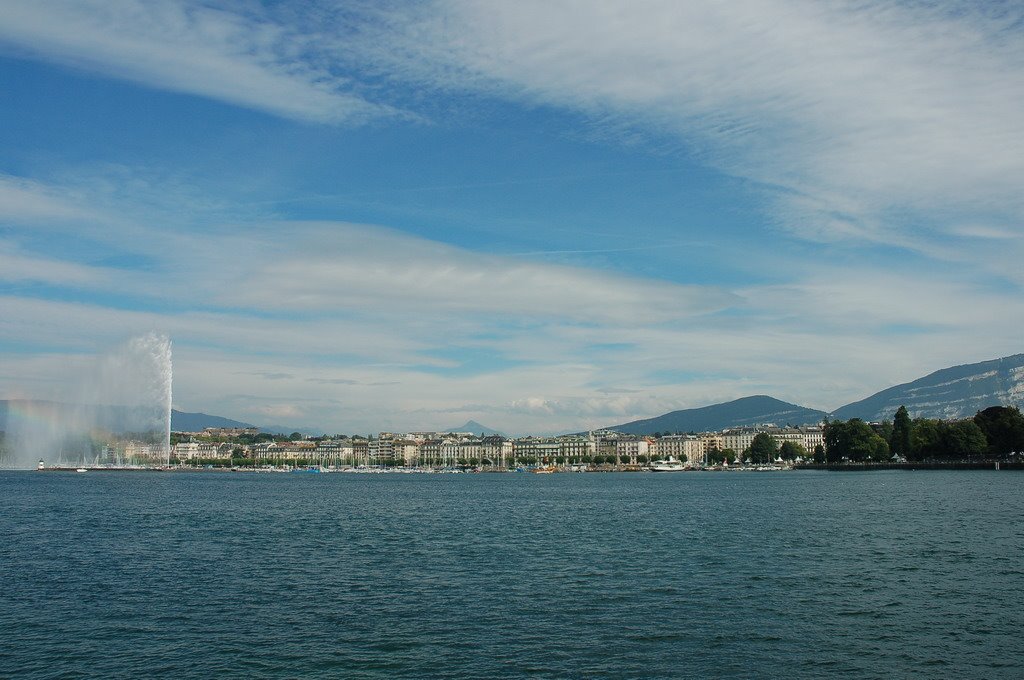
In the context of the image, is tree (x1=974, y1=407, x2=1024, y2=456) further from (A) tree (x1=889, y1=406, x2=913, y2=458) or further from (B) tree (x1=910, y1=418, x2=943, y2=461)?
(A) tree (x1=889, y1=406, x2=913, y2=458)

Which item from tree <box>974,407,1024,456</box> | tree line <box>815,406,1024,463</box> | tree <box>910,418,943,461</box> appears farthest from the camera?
tree <box>910,418,943,461</box>

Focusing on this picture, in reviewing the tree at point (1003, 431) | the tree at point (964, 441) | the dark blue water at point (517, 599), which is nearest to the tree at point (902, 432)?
the tree at point (964, 441)

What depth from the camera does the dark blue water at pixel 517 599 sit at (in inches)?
773

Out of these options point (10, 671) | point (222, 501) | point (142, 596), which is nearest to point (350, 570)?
point (142, 596)

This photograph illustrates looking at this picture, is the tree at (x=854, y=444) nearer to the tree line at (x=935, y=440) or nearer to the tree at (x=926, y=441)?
the tree line at (x=935, y=440)

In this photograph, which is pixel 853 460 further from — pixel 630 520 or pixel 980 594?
pixel 980 594

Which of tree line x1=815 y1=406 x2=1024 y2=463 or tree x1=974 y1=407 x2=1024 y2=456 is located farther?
tree line x1=815 y1=406 x2=1024 y2=463

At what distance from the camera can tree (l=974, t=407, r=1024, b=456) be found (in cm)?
13785

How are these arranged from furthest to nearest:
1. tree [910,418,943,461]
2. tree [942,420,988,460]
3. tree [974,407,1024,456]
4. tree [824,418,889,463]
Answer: tree [824,418,889,463] → tree [910,418,943,461] → tree [942,420,988,460] → tree [974,407,1024,456]

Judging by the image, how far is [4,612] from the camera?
24688 mm

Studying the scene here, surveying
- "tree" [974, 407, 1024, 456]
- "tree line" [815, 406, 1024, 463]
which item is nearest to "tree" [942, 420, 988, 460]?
"tree line" [815, 406, 1024, 463]

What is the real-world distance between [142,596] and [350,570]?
303 inches

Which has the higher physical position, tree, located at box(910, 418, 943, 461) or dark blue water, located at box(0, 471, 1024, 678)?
tree, located at box(910, 418, 943, 461)

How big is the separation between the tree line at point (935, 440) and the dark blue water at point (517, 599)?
106130 millimetres
